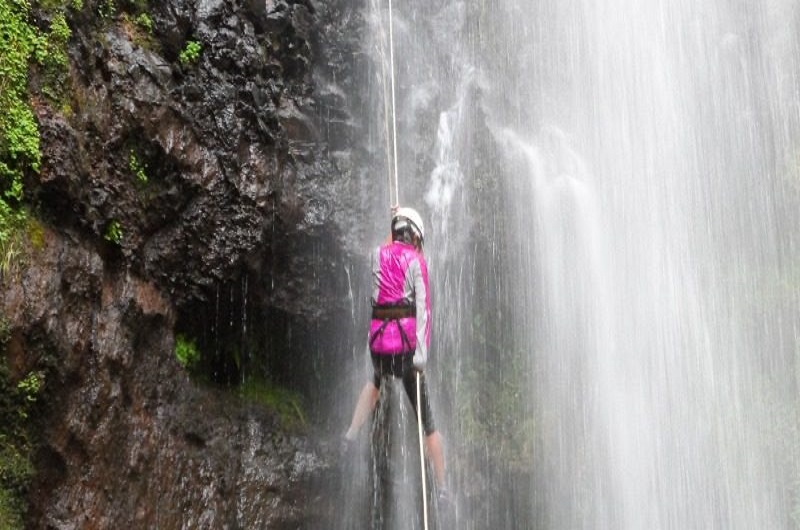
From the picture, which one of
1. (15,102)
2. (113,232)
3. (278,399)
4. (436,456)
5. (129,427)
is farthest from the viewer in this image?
(278,399)

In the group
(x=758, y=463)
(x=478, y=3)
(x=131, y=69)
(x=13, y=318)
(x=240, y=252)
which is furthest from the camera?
(x=478, y=3)

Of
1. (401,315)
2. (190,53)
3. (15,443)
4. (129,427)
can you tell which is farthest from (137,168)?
(401,315)

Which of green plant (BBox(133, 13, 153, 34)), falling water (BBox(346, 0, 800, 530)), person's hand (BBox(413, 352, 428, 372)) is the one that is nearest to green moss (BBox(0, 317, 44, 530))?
person's hand (BBox(413, 352, 428, 372))

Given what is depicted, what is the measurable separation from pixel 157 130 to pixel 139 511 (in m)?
3.28

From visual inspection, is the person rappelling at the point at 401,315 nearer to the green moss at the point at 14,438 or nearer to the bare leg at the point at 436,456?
the bare leg at the point at 436,456

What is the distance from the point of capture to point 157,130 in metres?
6.71

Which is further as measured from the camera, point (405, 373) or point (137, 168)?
point (405, 373)

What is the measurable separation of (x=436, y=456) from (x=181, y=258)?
3003 mm

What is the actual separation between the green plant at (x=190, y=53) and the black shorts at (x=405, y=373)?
3.36 m

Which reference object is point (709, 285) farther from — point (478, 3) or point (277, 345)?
point (277, 345)

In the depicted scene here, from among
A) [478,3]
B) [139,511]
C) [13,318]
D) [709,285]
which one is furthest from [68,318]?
[709,285]

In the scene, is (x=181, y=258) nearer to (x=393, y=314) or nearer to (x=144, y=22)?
(x=393, y=314)

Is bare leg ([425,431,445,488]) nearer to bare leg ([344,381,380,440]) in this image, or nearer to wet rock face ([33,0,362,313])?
bare leg ([344,381,380,440])

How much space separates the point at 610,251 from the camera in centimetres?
1022
